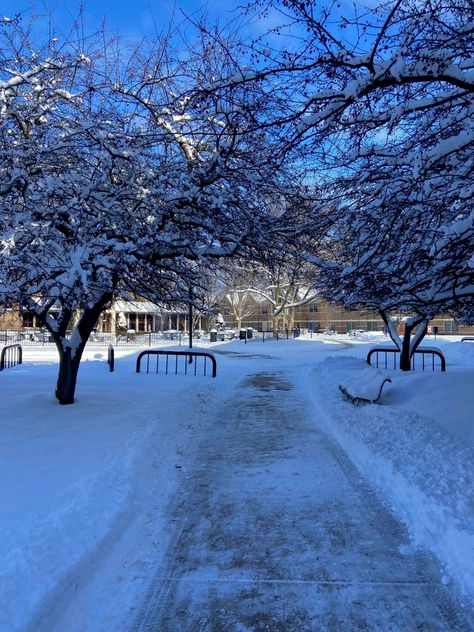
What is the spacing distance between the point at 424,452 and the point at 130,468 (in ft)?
11.6

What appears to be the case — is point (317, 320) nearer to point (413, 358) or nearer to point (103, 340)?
point (103, 340)

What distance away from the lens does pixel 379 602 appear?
3.18 metres

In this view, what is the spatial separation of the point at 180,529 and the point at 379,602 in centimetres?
183

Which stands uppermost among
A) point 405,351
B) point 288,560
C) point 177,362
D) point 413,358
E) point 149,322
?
point 149,322

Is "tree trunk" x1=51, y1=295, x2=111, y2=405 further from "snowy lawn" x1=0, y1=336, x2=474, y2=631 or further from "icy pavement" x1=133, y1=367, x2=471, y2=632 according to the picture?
"icy pavement" x1=133, y1=367, x2=471, y2=632

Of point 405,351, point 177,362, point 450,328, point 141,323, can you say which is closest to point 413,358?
point 405,351

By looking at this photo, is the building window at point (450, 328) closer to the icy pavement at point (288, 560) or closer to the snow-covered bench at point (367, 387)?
the snow-covered bench at point (367, 387)

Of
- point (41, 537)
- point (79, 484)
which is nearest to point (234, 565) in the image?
point (41, 537)

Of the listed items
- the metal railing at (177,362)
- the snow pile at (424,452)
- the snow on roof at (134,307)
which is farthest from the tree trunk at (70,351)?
the snow pile at (424,452)

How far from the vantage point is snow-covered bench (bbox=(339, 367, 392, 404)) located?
9.60 metres

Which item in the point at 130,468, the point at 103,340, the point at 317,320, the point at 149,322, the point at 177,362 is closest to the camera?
the point at 130,468

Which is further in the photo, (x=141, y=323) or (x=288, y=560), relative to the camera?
(x=141, y=323)

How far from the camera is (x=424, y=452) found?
600 centimetres

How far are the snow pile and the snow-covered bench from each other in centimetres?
24
